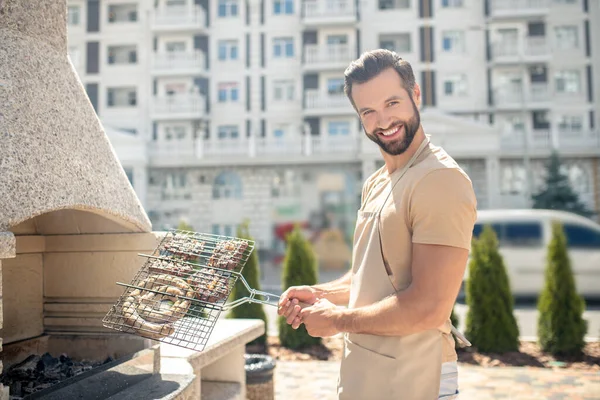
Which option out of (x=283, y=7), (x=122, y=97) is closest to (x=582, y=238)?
(x=283, y=7)

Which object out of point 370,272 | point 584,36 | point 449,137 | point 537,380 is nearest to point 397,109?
point 370,272

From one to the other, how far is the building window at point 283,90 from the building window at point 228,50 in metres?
2.56

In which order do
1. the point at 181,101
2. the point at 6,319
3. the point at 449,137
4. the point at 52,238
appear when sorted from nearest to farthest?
1. the point at 6,319
2. the point at 52,238
3. the point at 449,137
4. the point at 181,101

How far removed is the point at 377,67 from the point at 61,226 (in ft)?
8.34

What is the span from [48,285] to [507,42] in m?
25.4

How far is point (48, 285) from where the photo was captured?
3633 mm

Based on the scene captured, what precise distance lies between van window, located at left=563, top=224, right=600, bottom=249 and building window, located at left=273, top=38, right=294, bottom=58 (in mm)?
18193

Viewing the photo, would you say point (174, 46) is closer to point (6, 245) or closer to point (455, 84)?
point (455, 84)

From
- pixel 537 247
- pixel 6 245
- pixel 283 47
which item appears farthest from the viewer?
pixel 283 47

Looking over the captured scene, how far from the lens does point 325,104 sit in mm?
25234

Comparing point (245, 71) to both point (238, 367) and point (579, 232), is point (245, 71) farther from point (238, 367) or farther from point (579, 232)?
point (238, 367)

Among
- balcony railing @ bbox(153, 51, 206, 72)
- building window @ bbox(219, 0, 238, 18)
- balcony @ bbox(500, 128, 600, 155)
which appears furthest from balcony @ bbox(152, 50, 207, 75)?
balcony @ bbox(500, 128, 600, 155)

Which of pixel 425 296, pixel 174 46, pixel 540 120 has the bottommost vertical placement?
pixel 425 296

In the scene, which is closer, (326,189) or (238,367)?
(238,367)
